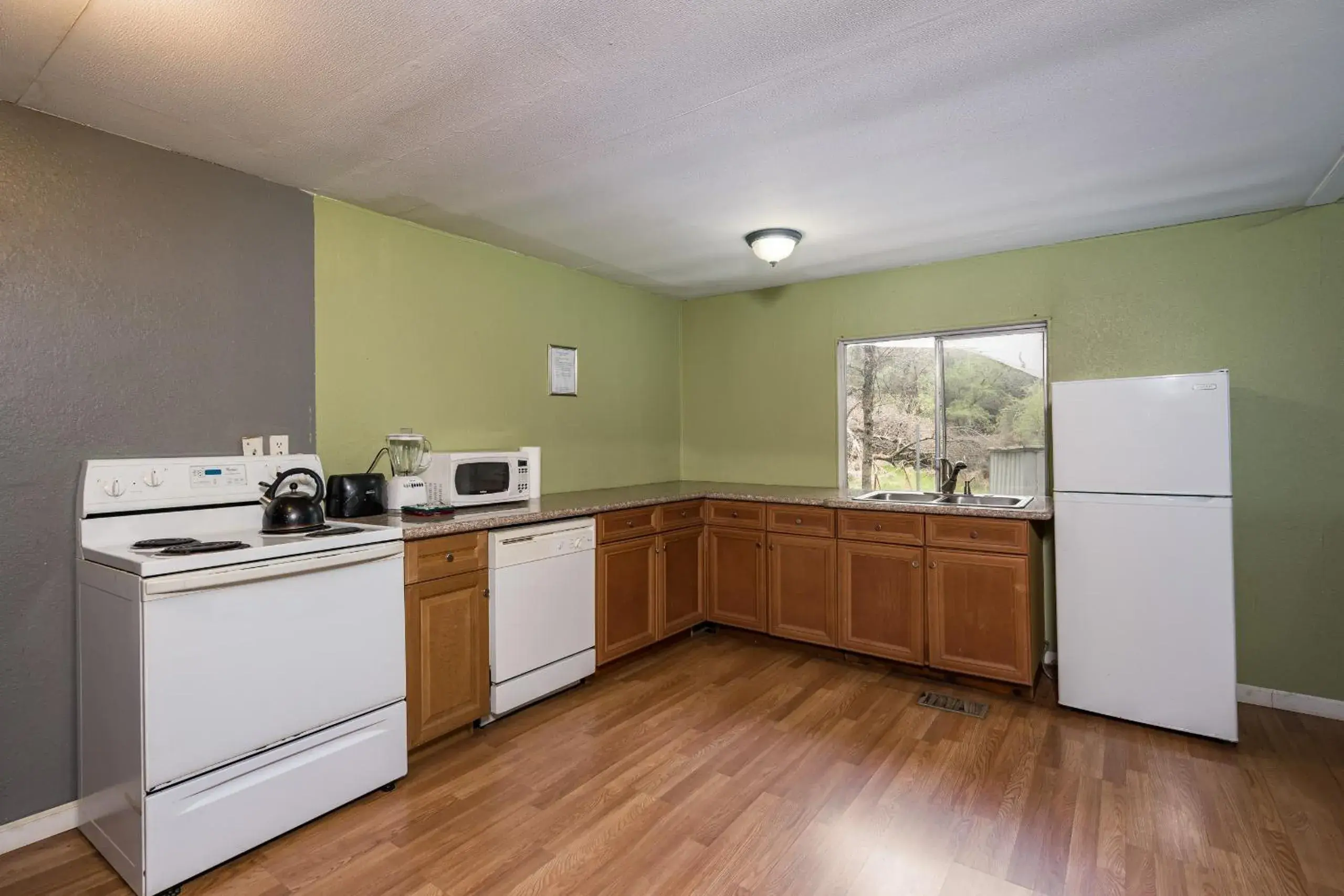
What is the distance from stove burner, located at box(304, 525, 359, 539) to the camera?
219 cm

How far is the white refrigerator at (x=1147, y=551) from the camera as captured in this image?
104 inches

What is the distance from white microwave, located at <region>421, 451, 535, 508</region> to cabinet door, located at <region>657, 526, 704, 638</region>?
0.87m

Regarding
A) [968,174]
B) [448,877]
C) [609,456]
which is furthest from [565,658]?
[968,174]

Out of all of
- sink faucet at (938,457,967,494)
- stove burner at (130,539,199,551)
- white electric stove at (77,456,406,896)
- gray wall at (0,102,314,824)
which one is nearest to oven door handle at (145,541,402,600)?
white electric stove at (77,456,406,896)

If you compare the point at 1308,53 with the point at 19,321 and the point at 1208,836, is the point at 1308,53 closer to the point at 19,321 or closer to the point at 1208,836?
the point at 1208,836

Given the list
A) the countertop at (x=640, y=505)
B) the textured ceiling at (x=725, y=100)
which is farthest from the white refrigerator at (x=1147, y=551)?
the textured ceiling at (x=725, y=100)

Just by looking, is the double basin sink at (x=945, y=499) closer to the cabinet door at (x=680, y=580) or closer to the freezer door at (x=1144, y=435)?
the freezer door at (x=1144, y=435)

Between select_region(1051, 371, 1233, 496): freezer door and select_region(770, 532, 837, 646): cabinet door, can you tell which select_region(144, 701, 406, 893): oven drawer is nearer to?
select_region(770, 532, 837, 646): cabinet door

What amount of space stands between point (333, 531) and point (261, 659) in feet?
1.56

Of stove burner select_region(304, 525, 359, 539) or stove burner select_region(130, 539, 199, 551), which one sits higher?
stove burner select_region(304, 525, 359, 539)

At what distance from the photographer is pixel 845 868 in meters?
1.89

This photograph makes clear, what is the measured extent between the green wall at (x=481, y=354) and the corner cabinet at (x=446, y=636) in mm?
707

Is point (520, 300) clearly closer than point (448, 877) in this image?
No

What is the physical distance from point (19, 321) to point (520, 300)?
83.1 inches
